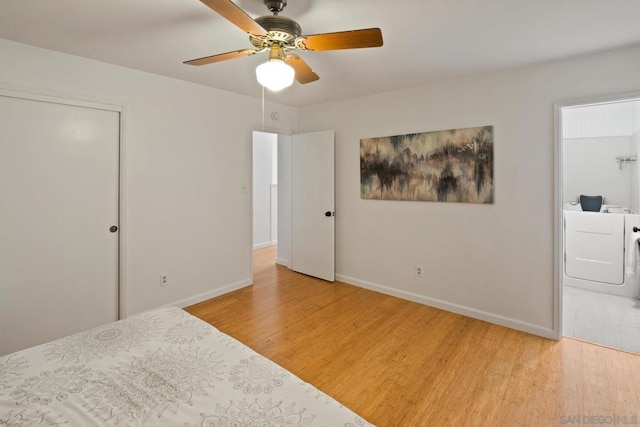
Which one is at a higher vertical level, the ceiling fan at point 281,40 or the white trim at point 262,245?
the ceiling fan at point 281,40

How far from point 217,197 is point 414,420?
2.86 metres

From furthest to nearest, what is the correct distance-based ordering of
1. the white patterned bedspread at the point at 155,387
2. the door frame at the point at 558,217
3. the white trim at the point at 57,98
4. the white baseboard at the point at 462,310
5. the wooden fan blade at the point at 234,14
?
the white baseboard at the point at 462,310 < the door frame at the point at 558,217 < the white trim at the point at 57,98 < the wooden fan blade at the point at 234,14 < the white patterned bedspread at the point at 155,387

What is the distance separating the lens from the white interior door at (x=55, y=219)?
90.2 inches

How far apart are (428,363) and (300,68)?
231 centimetres

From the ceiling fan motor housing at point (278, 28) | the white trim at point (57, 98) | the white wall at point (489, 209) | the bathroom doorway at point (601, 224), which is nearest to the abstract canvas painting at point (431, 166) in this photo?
the white wall at point (489, 209)

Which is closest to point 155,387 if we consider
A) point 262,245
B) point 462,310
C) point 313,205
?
point 462,310

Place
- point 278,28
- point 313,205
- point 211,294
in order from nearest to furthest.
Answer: point 278,28, point 211,294, point 313,205

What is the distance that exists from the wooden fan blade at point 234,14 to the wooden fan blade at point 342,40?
0.81 ft

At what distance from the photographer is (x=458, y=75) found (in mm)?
2949

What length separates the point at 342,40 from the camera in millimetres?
1581

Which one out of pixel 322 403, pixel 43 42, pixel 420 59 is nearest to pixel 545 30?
pixel 420 59

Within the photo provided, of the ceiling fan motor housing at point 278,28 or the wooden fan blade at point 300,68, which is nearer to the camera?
the ceiling fan motor housing at point 278,28

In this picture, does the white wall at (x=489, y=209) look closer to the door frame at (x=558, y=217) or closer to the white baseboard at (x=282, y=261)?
the door frame at (x=558, y=217)

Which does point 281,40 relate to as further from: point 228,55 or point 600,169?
point 600,169
